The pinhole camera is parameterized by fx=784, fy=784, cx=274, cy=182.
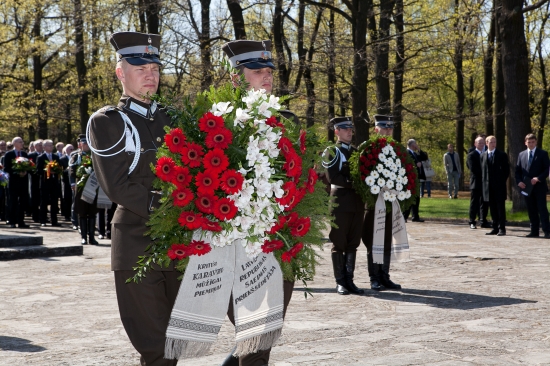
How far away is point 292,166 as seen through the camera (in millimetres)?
4219

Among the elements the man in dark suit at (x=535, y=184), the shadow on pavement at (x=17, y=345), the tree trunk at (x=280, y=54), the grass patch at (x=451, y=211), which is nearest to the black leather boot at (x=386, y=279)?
the shadow on pavement at (x=17, y=345)

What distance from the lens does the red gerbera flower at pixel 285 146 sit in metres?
4.23

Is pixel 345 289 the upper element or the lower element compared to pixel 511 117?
lower

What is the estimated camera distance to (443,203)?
27.0m

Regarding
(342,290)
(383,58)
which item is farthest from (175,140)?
(383,58)

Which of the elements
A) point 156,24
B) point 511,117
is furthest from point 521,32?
point 156,24

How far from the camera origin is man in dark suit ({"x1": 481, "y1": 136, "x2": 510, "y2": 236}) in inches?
672

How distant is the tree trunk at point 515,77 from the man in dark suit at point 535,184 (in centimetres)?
363

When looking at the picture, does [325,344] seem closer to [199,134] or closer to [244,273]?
[244,273]

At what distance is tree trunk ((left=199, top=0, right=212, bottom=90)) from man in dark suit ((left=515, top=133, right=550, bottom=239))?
9.24 meters

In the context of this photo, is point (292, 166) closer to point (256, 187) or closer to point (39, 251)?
point (256, 187)

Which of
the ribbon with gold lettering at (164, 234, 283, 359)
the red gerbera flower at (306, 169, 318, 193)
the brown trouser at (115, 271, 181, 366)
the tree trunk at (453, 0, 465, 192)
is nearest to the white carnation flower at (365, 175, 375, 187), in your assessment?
the red gerbera flower at (306, 169, 318, 193)

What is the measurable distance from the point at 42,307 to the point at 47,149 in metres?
12.1

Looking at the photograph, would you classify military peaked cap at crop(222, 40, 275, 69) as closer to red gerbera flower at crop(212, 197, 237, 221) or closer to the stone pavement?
red gerbera flower at crop(212, 197, 237, 221)
